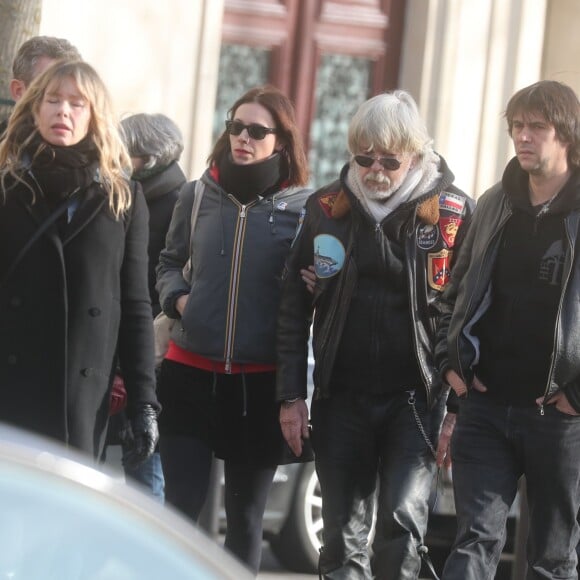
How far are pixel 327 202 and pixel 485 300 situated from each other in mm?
650

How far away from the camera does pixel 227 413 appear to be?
5730 millimetres

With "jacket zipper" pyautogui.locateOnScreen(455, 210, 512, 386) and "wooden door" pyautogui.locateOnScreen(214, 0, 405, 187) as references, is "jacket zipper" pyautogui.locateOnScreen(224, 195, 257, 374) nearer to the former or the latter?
"jacket zipper" pyautogui.locateOnScreen(455, 210, 512, 386)

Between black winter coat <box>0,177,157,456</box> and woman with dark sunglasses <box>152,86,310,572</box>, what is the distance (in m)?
0.48

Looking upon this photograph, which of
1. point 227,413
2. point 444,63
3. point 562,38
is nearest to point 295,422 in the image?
point 227,413

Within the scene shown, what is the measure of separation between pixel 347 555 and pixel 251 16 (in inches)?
286

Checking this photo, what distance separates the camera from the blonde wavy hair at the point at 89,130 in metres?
5.21

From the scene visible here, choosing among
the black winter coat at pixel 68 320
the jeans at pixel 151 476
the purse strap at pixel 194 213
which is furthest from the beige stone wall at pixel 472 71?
the black winter coat at pixel 68 320

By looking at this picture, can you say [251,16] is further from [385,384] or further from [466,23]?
[385,384]

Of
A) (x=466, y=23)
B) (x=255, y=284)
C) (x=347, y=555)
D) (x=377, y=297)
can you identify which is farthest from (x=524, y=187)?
(x=466, y=23)

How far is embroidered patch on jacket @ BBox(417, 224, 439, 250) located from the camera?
5.42 metres

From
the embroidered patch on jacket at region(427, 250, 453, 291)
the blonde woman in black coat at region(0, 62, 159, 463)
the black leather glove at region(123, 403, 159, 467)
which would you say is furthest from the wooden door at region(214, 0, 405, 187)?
the black leather glove at region(123, 403, 159, 467)

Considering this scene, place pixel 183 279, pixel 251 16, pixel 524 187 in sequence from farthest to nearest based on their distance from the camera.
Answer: pixel 251 16 < pixel 183 279 < pixel 524 187

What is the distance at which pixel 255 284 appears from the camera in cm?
574

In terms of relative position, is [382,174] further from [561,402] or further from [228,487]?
[228,487]
